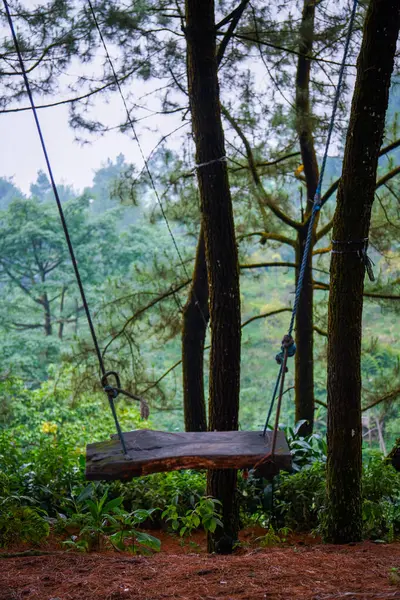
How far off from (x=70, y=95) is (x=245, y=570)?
420 centimetres

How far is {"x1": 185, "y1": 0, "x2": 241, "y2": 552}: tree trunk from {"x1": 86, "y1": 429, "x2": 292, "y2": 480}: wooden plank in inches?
34.3

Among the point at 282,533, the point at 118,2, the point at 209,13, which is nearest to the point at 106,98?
the point at 118,2

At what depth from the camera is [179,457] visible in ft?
7.02

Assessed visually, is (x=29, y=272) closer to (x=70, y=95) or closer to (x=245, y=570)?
(x=70, y=95)

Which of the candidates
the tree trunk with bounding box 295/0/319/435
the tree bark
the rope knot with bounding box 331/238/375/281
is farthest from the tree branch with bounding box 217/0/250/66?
the rope knot with bounding box 331/238/375/281

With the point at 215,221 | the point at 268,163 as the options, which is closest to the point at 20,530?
the point at 215,221

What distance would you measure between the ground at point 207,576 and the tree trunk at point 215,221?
0.90 metres

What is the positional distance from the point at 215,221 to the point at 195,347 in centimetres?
232

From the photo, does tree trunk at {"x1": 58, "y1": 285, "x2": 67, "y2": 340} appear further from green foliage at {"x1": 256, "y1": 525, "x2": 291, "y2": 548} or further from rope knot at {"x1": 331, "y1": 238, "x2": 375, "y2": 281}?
rope knot at {"x1": 331, "y1": 238, "x2": 375, "y2": 281}

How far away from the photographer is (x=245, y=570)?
2123 millimetres

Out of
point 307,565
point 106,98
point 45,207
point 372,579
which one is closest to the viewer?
point 372,579

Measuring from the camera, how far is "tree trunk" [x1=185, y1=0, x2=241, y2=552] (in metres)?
3.18

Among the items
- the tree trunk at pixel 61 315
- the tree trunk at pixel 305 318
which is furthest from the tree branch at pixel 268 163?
the tree trunk at pixel 61 315

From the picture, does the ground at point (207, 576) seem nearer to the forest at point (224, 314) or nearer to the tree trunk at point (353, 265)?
the forest at point (224, 314)
